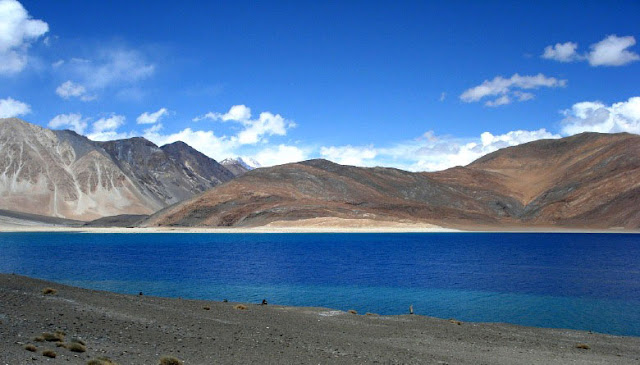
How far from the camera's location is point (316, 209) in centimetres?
15100

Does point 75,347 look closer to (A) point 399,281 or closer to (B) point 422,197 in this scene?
(A) point 399,281

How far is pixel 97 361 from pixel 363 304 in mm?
21520

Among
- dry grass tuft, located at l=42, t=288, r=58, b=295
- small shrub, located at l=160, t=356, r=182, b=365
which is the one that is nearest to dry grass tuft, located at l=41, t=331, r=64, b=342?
small shrub, located at l=160, t=356, r=182, b=365

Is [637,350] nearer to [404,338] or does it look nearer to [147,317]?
[404,338]

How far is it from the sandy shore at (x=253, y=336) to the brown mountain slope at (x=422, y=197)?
119196mm

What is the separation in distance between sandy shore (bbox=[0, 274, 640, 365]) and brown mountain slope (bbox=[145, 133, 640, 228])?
119m

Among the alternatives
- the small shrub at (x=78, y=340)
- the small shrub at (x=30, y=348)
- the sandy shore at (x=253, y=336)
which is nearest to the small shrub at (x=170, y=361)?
the sandy shore at (x=253, y=336)

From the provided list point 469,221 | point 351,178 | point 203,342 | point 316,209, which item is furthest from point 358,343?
point 351,178

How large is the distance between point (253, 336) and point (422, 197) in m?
165

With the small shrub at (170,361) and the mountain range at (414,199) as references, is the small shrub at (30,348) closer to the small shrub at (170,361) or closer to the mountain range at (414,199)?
the small shrub at (170,361)

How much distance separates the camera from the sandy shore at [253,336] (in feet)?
55.0

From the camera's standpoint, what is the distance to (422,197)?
18175 centimetres

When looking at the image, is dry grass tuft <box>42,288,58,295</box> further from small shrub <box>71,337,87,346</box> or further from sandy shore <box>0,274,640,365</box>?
small shrub <box>71,337,87,346</box>

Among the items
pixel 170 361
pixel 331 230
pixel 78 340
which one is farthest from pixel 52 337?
pixel 331 230
